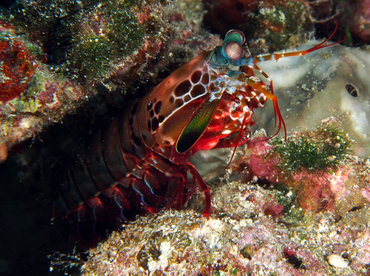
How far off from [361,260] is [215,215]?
5.09 ft

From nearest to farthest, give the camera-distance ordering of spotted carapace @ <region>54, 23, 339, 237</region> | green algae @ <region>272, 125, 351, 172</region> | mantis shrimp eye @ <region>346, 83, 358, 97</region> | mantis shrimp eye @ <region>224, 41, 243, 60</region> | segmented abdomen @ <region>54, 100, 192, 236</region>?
mantis shrimp eye @ <region>224, 41, 243, 60</region>
spotted carapace @ <region>54, 23, 339, 237</region>
green algae @ <region>272, 125, 351, 172</region>
mantis shrimp eye @ <region>346, 83, 358, 97</region>
segmented abdomen @ <region>54, 100, 192, 236</region>

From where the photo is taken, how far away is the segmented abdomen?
373cm

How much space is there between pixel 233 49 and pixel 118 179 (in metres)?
2.81

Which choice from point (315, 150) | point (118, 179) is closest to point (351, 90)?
point (315, 150)

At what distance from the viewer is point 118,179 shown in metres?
4.13

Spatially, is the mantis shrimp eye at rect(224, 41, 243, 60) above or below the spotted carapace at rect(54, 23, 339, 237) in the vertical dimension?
above

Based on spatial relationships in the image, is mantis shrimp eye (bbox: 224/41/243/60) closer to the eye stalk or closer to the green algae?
the eye stalk

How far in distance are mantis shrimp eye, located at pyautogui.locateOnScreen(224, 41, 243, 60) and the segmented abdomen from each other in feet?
5.15

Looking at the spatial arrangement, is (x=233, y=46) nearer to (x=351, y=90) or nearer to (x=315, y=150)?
(x=315, y=150)

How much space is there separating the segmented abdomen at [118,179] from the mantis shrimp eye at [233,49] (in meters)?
1.57

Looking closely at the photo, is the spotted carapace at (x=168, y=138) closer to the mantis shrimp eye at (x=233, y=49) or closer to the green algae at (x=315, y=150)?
the mantis shrimp eye at (x=233, y=49)

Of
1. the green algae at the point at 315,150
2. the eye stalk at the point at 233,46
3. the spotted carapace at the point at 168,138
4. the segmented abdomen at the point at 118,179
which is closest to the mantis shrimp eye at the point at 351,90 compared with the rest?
the green algae at the point at 315,150

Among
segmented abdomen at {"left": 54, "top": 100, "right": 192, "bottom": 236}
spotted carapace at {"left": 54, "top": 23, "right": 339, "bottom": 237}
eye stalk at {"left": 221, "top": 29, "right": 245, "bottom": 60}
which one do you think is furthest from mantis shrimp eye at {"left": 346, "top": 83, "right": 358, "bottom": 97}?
segmented abdomen at {"left": 54, "top": 100, "right": 192, "bottom": 236}

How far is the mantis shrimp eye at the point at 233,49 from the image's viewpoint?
8.07 feet
